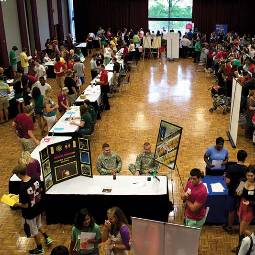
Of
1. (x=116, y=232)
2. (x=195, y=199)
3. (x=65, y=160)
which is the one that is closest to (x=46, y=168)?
(x=65, y=160)

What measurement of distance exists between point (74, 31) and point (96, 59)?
13392mm

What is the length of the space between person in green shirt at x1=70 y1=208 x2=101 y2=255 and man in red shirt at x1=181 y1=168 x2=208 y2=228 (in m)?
1.42

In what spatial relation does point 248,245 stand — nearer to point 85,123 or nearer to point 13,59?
point 85,123

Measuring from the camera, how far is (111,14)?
1000 inches

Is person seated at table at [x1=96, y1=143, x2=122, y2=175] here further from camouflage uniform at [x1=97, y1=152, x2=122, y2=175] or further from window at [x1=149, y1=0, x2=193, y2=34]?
window at [x1=149, y1=0, x2=193, y2=34]

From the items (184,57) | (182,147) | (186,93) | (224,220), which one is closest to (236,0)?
(184,57)

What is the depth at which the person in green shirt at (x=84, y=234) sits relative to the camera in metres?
4.05

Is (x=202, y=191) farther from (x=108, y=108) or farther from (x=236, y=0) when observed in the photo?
(x=236, y=0)

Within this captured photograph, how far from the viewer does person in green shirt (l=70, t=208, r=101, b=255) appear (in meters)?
4.05

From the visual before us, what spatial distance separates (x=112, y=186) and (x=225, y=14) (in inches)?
830

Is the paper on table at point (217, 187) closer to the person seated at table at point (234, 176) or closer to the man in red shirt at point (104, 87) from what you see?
the person seated at table at point (234, 176)

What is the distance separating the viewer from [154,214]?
587 centimetres

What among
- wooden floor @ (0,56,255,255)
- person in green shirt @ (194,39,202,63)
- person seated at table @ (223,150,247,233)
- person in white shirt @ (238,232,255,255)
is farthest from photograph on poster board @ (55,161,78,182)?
person in green shirt @ (194,39,202,63)

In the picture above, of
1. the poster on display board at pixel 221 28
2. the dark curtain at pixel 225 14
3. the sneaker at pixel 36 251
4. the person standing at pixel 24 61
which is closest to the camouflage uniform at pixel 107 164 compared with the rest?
the sneaker at pixel 36 251
